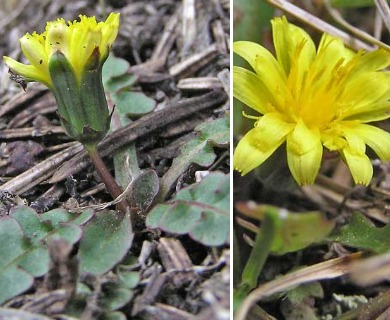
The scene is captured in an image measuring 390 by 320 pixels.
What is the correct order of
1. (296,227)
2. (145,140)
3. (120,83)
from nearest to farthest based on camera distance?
(296,227)
(145,140)
(120,83)

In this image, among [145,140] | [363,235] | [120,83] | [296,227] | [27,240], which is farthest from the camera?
[120,83]

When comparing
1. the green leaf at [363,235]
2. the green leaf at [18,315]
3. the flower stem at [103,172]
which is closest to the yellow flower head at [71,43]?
the flower stem at [103,172]

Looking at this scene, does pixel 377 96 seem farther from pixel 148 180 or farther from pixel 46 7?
pixel 46 7

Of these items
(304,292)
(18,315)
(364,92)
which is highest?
(364,92)

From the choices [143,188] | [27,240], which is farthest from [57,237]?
[143,188]

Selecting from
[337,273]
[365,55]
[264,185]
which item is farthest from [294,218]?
[365,55]

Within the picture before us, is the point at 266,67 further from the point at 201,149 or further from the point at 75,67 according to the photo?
the point at 75,67
